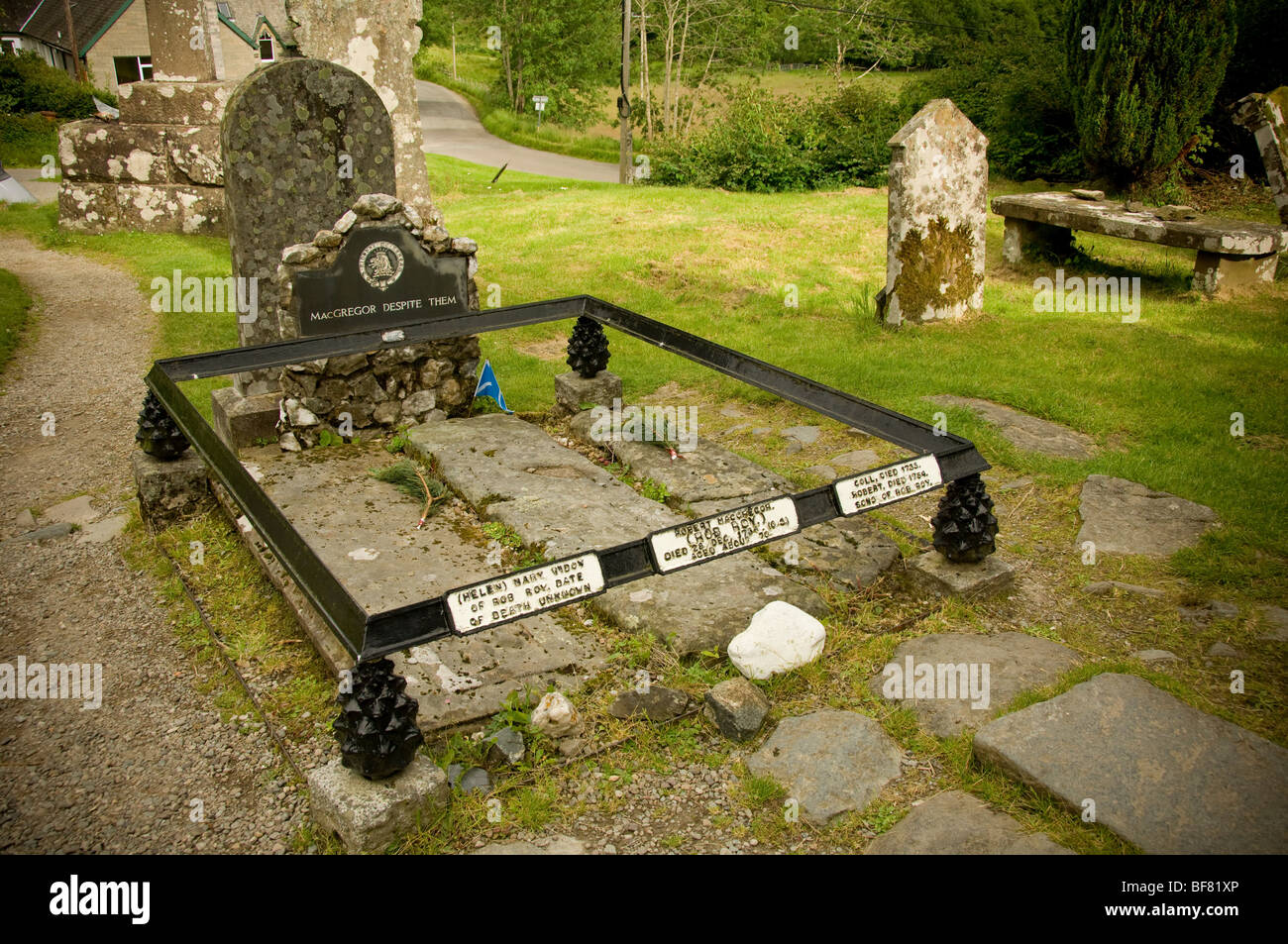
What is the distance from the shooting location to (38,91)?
75.2 ft

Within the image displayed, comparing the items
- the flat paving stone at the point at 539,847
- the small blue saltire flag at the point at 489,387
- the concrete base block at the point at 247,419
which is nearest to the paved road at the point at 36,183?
the concrete base block at the point at 247,419

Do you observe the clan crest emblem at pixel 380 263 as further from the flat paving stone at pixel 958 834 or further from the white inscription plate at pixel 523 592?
the flat paving stone at pixel 958 834

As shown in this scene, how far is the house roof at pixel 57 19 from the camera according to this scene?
31156mm

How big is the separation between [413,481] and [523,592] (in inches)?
111

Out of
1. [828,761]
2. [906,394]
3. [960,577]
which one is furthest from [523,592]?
[906,394]

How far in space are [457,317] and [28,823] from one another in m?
3.51

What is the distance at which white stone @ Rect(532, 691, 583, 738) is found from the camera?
361cm

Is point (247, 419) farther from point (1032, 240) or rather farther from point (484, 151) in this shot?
point (484, 151)

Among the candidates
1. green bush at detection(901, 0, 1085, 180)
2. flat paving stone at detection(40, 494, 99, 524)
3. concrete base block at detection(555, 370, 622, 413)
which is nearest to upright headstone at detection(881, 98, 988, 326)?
concrete base block at detection(555, 370, 622, 413)

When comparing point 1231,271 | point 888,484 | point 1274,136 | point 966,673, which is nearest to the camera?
point 966,673

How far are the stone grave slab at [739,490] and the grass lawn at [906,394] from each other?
17cm

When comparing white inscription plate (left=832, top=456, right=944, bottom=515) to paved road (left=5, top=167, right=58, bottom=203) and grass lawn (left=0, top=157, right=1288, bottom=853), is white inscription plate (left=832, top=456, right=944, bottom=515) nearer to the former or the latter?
grass lawn (left=0, top=157, right=1288, bottom=853)

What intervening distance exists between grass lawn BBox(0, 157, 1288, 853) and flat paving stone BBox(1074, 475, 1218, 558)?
0.10 meters

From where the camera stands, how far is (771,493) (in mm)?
5516
